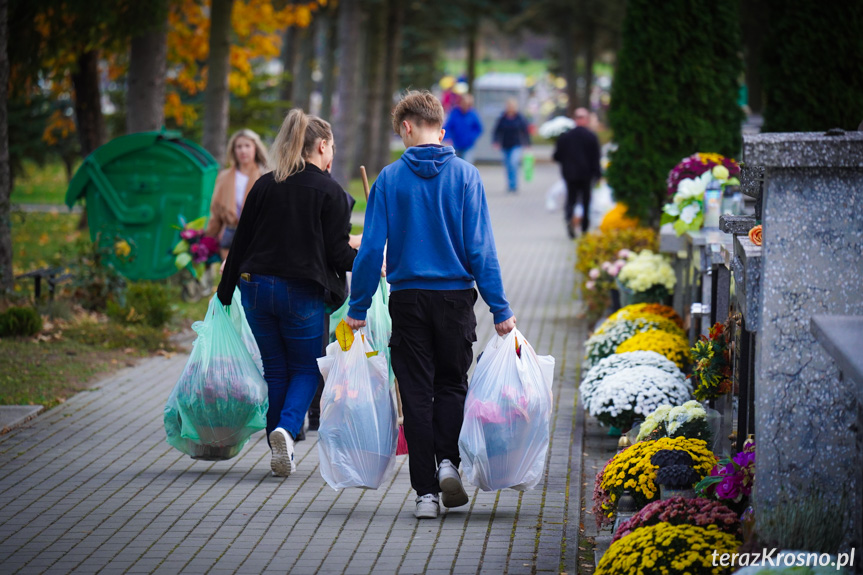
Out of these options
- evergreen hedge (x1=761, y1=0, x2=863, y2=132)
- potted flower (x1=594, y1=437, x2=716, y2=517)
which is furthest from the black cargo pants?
evergreen hedge (x1=761, y1=0, x2=863, y2=132)

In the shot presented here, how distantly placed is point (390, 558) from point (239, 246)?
195 cm

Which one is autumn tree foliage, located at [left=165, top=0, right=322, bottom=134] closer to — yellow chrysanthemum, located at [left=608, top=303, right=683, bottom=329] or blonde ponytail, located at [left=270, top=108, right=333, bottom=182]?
yellow chrysanthemum, located at [left=608, top=303, right=683, bottom=329]

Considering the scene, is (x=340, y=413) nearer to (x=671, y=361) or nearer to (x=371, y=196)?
A: (x=371, y=196)

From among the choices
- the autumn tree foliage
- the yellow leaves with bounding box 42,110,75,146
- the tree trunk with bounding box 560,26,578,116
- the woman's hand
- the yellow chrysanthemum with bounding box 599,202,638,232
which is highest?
the tree trunk with bounding box 560,26,578,116

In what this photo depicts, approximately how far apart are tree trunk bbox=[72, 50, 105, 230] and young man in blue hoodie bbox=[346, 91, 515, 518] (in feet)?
41.7

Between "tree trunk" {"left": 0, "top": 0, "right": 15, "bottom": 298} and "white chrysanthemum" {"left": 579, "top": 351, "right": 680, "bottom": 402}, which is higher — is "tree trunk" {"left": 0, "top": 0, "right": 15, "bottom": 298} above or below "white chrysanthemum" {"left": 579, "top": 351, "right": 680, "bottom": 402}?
above

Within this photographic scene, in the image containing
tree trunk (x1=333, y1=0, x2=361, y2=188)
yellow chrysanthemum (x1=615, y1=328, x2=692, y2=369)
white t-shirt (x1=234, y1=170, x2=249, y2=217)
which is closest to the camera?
yellow chrysanthemum (x1=615, y1=328, x2=692, y2=369)

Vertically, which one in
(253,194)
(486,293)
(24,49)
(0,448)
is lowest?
(0,448)

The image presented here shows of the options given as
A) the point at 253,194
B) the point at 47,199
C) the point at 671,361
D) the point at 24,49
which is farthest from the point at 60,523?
the point at 47,199

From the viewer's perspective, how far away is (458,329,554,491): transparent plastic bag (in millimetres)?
5059

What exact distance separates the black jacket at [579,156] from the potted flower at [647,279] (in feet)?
26.5

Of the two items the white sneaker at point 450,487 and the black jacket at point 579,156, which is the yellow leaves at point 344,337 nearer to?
the white sneaker at point 450,487

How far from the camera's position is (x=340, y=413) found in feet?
17.0

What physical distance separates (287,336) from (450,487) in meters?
1.31
